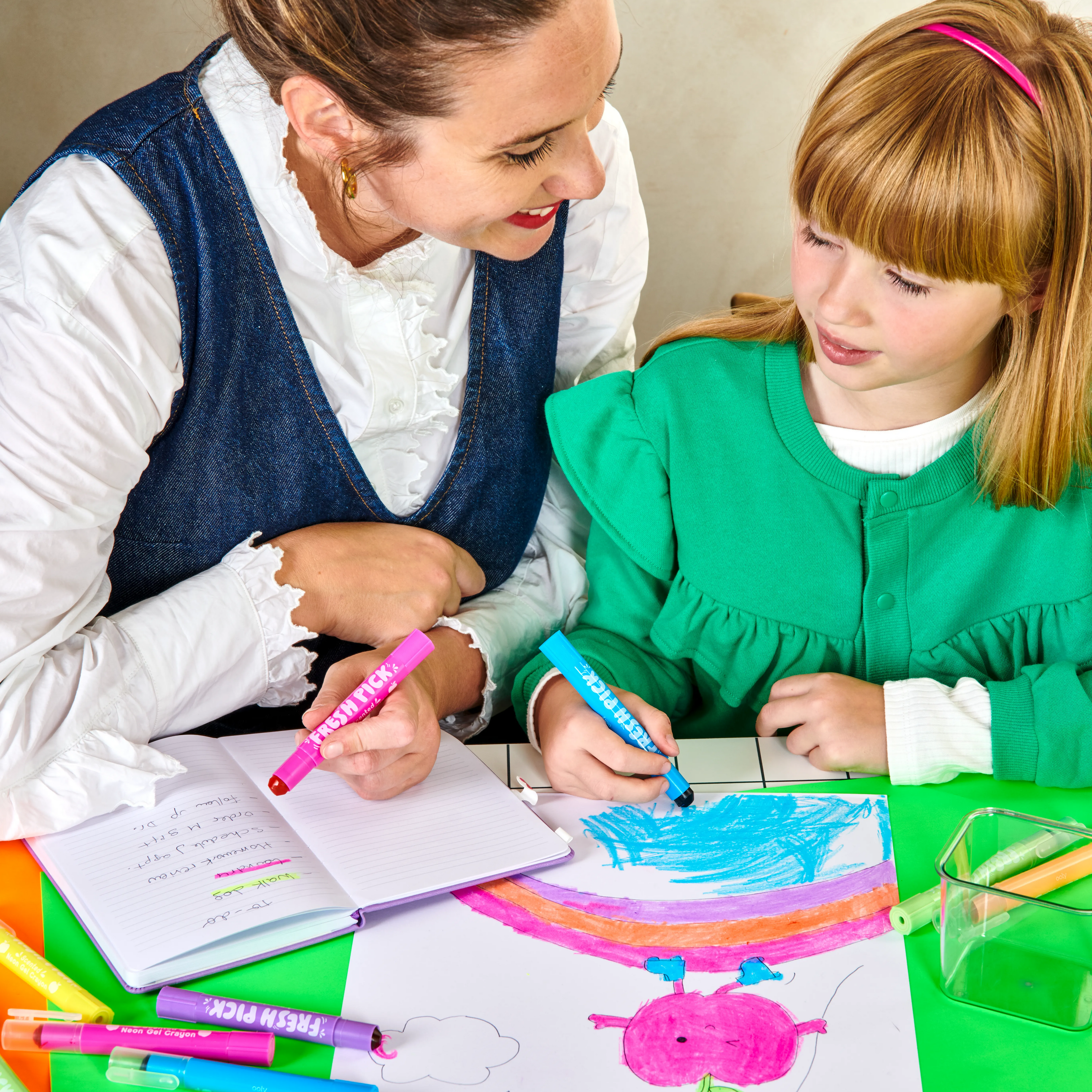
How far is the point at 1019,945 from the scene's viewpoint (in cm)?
75

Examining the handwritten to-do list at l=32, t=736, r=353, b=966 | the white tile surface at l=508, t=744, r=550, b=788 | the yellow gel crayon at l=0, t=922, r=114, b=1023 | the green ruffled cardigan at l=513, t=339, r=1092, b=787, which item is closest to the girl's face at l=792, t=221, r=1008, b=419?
the green ruffled cardigan at l=513, t=339, r=1092, b=787

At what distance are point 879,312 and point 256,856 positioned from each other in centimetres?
65

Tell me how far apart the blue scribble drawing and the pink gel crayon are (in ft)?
0.63

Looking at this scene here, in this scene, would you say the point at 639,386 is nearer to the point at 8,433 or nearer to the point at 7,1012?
the point at 8,433

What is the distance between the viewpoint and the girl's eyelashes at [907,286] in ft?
3.05

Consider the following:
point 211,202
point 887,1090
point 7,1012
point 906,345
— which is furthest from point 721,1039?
point 211,202

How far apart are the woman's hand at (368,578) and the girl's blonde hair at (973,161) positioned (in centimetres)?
47

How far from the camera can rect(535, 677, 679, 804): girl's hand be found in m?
0.91

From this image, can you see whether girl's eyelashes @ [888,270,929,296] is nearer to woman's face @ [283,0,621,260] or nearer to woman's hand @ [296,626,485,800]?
woman's face @ [283,0,621,260]

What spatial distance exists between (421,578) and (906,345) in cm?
48

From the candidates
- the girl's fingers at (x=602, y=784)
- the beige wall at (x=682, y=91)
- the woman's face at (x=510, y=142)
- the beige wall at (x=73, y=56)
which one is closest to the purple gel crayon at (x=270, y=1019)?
the girl's fingers at (x=602, y=784)

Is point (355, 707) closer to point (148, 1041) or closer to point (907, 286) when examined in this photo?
point (148, 1041)

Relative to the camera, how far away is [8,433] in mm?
841

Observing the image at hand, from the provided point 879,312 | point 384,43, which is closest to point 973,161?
point 879,312
